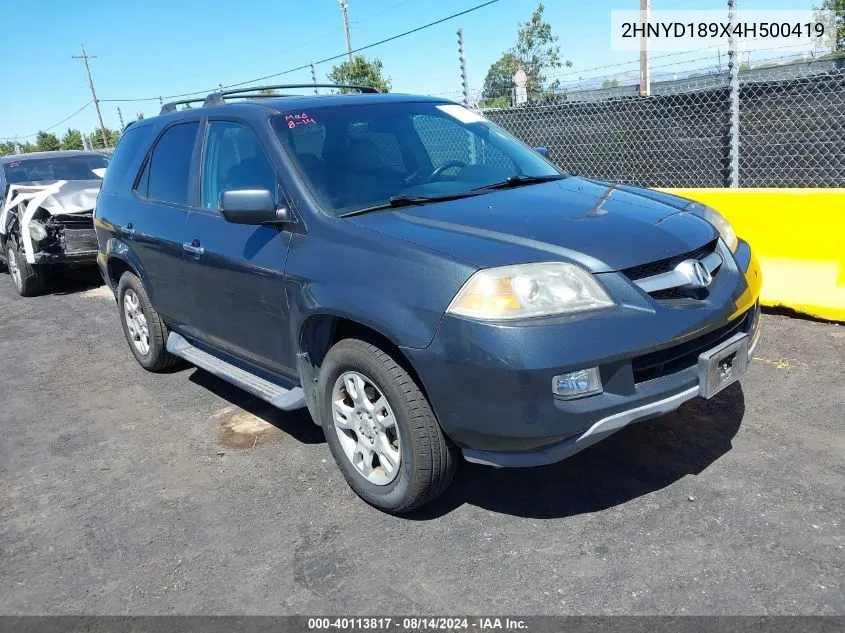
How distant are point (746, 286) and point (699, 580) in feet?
4.30

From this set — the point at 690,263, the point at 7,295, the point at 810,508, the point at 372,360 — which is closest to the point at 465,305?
the point at 372,360

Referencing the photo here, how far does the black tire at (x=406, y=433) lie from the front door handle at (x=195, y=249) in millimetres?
1215

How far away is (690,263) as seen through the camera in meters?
2.89

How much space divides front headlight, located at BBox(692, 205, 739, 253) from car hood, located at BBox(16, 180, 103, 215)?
23.1 feet

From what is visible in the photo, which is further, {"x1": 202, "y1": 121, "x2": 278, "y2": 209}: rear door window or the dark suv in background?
{"x1": 202, "y1": 121, "x2": 278, "y2": 209}: rear door window

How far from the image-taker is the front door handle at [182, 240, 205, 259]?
3918 millimetres

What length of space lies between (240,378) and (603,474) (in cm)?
198

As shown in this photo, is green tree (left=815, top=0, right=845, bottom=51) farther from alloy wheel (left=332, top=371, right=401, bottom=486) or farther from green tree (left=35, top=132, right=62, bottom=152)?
green tree (left=35, top=132, right=62, bottom=152)

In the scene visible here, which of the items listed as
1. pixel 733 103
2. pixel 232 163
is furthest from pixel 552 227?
pixel 733 103

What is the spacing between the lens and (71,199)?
8.47 meters

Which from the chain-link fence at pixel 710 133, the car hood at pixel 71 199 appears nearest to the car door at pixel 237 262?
the car hood at pixel 71 199

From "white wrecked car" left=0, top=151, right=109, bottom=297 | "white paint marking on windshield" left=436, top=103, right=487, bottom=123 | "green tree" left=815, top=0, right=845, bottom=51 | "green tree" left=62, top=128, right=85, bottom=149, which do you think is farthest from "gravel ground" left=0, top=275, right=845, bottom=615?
"green tree" left=62, top=128, right=85, bottom=149

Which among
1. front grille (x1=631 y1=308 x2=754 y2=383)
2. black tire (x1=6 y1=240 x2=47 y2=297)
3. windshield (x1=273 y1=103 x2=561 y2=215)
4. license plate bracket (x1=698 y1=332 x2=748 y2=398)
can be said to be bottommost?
black tire (x1=6 y1=240 x2=47 y2=297)

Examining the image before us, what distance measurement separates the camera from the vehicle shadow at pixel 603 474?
313 centimetres
